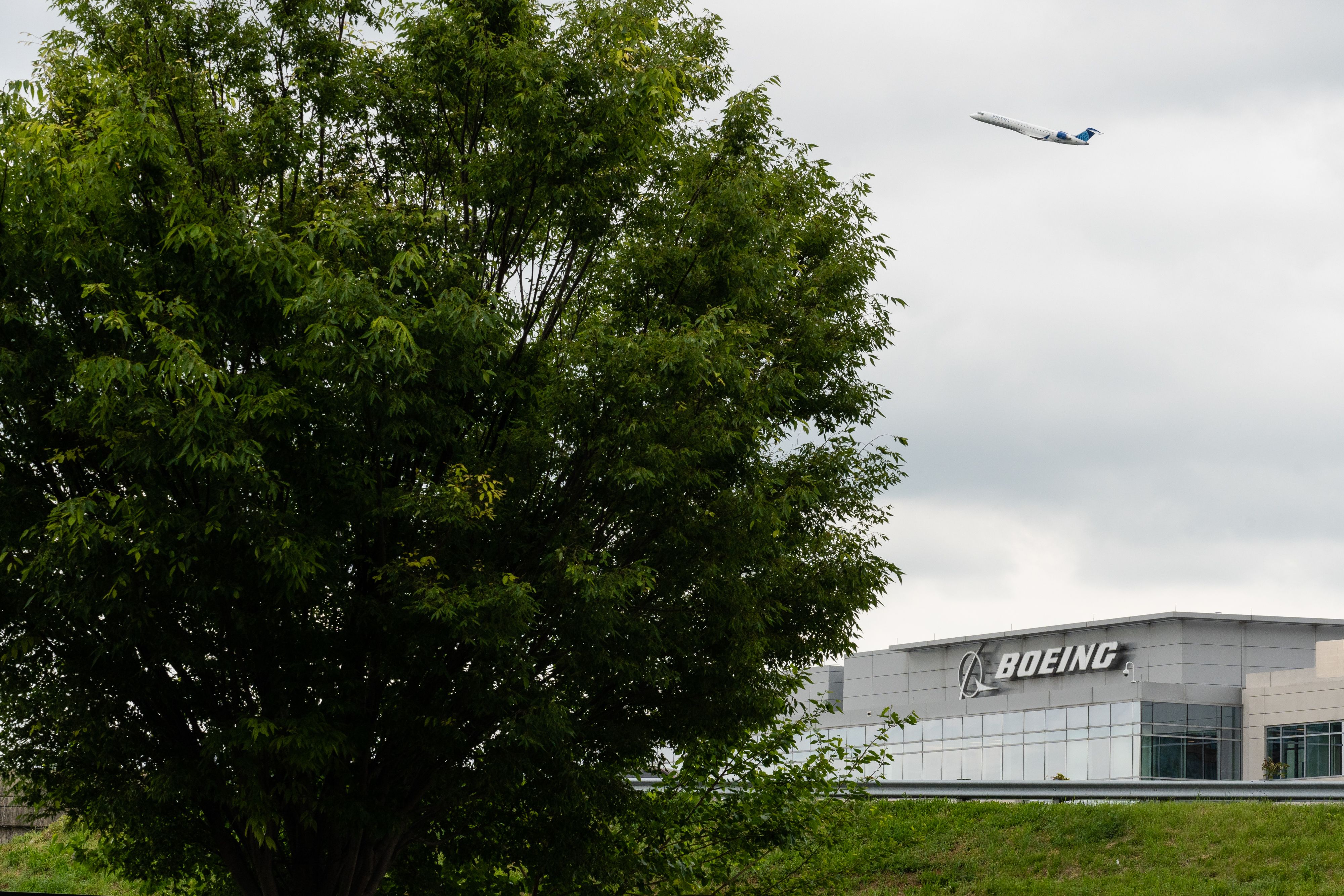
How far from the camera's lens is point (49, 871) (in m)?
23.4

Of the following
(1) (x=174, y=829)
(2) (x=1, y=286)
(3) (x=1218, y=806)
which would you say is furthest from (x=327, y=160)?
(3) (x=1218, y=806)

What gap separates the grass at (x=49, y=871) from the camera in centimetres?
2259

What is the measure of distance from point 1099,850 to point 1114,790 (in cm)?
165

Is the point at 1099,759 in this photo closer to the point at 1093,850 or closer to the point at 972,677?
the point at 972,677

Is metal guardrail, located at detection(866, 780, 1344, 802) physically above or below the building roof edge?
below

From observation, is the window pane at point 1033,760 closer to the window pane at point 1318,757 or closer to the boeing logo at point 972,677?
the boeing logo at point 972,677

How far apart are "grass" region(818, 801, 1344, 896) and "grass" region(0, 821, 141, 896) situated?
12.0m

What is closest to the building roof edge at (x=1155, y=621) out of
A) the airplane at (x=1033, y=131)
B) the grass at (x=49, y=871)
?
the airplane at (x=1033, y=131)

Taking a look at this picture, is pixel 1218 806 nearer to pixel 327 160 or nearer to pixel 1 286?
pixel 327 160

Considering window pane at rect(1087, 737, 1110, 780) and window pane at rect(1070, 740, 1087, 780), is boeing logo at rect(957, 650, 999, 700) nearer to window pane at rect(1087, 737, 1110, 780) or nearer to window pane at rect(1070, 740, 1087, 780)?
window pane at rect(1070, 740, 1087, 780)

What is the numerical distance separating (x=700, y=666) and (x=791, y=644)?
1.42m

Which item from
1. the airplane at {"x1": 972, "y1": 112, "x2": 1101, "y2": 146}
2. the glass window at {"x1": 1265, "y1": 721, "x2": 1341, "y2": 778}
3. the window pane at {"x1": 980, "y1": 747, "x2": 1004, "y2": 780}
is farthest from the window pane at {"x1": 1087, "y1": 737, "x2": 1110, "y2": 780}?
the airplane at {"x1": 972, "y1": 112, "x2": 1101, "y2": 146}

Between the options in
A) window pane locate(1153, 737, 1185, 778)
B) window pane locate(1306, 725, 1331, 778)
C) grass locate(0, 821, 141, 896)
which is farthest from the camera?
window pane locate(1153, 737, 1185, 778)

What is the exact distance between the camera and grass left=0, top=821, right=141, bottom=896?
22.6m
